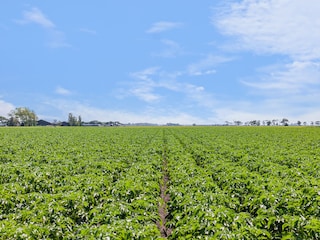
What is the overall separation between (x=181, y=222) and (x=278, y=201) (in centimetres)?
313

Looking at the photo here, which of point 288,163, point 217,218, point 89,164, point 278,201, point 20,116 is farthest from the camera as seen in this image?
point 20,116

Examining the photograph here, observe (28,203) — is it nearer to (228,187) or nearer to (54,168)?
(54,168)

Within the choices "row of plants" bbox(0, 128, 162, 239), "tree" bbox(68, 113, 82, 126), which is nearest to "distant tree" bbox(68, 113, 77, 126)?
"tree" bbox(68, 113, 82, 126)

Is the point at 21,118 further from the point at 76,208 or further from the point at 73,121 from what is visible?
the point at 76,208

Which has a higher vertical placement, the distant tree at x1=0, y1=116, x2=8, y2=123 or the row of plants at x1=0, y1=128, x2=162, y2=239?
the distant tree at x1=0, y1=116, x2=8, y2=123

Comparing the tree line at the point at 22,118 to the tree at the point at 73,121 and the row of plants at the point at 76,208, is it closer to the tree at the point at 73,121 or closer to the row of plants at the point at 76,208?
the tree at the point at 73,121

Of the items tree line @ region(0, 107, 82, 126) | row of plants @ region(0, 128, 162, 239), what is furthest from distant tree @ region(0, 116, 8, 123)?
row of plants @ region(0, 128, 162, 239)

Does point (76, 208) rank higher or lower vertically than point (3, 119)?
lower

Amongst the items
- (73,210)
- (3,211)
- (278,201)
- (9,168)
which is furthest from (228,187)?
(9,168)

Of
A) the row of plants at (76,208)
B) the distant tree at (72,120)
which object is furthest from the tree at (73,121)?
the row of plants at (76,208)

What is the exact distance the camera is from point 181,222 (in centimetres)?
588

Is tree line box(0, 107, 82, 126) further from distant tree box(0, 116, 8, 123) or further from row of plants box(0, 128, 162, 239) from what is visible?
row of plants box(0, 128, 162, 239)

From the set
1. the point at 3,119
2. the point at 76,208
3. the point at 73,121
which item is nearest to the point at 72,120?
the point at 73,121

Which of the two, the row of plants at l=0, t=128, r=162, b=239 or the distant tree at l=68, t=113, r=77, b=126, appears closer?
the row of plants at l=0, t=128, r=162, b=239
